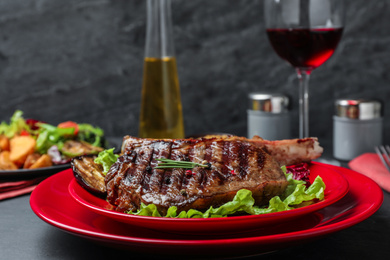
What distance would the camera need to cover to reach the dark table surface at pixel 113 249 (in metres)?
1.00

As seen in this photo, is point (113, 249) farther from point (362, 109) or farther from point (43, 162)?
point (362, 109)

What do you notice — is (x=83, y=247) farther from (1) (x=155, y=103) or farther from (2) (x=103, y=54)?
(2) (x=103, y=54)

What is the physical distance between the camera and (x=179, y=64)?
249cm

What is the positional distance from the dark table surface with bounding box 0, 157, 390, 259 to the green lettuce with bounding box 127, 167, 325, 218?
0.27 feet

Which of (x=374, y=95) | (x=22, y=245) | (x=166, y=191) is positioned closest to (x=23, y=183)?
(x=22, y=245)

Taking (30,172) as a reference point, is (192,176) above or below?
above

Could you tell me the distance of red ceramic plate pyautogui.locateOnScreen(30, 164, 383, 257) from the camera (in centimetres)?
86

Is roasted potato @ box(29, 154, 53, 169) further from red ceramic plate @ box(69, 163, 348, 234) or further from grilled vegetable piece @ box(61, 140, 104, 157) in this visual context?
red ceramic plate @ box(69, 163, 348, 234)

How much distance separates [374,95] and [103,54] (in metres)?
1.34

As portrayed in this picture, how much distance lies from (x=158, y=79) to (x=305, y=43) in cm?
62

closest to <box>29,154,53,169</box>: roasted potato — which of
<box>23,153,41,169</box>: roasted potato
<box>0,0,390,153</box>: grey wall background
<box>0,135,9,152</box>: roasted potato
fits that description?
<box>23,153,41,169</box>: roasted potato

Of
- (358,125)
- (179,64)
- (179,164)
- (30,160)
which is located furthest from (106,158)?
(179,64)

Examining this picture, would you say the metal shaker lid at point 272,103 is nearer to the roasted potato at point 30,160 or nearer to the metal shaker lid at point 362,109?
the metal shaker lid at point 362,109

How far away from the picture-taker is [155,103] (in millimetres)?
1993
